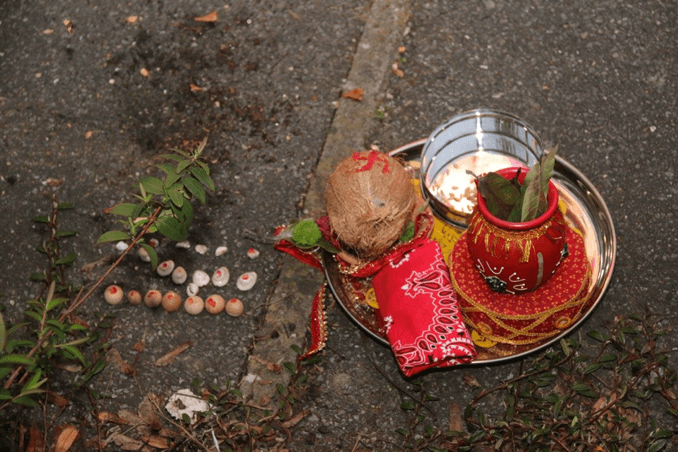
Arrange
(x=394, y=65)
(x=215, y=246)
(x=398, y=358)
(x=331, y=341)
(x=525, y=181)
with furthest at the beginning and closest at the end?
1. (x=394, y=65)
2. (x=215, y=246)
3. (x=331, y=341)
4. (x=398, y=358)
5. (x=525, y=181)

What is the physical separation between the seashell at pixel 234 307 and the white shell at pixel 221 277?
11 centimetres

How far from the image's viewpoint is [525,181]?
217 cm

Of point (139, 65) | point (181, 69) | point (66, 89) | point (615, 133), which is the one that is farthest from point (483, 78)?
point (66, 89)

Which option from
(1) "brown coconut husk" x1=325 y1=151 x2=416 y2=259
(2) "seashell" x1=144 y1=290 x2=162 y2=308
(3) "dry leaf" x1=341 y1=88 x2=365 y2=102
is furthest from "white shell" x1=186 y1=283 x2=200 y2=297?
(3) "dry leaf" x1=341 y1=88 x2=365 y2=102

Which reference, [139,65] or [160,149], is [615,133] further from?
[139,65]

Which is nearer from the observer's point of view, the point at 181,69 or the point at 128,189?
the point at 128,189

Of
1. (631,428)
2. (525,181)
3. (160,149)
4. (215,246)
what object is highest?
(525,181)

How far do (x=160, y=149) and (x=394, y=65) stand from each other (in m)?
1.25

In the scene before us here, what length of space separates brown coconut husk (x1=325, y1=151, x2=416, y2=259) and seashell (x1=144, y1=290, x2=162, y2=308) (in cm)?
86

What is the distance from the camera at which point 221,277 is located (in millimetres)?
2883

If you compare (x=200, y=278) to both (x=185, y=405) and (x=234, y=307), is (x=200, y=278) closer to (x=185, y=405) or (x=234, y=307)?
(x=234, y=307)

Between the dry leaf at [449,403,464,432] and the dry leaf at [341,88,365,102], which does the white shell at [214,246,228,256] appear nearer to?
the dry leaf at [341,88,365,102]

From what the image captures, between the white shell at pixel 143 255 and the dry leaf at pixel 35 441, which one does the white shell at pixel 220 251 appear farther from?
the dry leaf at pixel 35 441

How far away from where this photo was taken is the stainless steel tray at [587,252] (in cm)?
253
